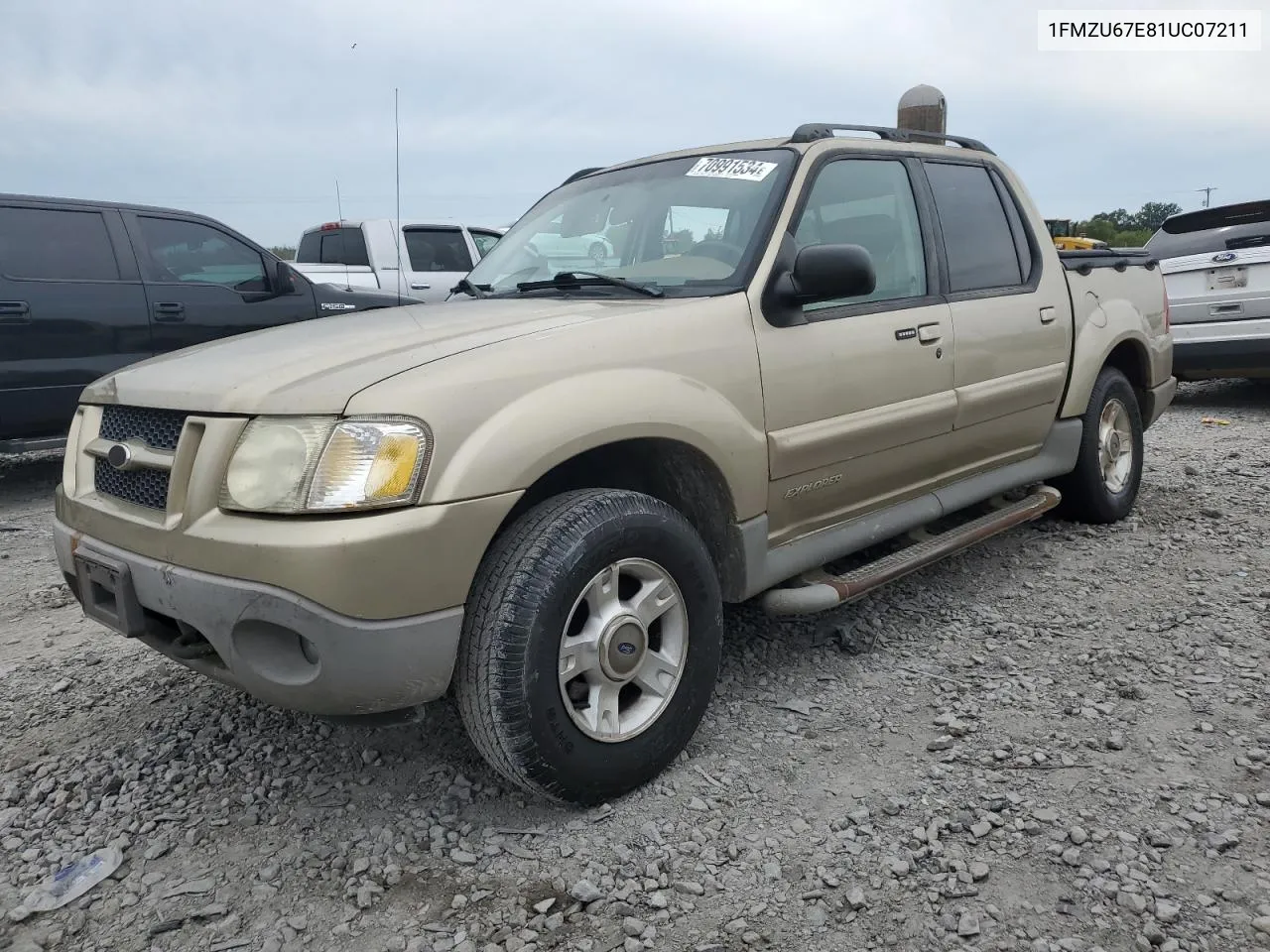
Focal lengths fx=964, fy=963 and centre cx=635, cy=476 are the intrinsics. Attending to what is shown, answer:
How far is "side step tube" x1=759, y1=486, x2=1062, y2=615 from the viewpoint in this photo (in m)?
2.88

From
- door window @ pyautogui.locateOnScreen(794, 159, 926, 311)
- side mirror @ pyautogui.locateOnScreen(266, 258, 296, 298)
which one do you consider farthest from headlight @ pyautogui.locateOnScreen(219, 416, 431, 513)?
side mirror @ pyautogui.locateOnScreen(266, 258, 296, 298)

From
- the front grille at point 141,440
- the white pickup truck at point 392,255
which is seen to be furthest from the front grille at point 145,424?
the white pickup truck at point 392,255

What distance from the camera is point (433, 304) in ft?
10.3

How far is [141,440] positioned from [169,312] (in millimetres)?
4322

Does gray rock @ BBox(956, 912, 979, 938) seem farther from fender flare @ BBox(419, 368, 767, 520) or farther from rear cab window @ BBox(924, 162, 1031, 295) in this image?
rear cab window @ BBox(924, 162, 1031, 295)

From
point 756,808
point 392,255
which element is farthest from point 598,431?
point 392,255

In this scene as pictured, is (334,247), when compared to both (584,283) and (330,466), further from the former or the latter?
(330,466)

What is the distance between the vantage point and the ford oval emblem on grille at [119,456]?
90.3 inches

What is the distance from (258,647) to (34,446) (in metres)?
4.40

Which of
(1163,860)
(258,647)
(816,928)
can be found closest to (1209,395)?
(1163,860)

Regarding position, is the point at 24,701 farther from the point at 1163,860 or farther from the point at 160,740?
the point at 1163,860

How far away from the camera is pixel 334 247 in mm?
11234

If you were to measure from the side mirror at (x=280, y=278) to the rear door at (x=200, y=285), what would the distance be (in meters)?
0.03

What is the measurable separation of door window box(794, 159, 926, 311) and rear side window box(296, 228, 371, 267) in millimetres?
8404
